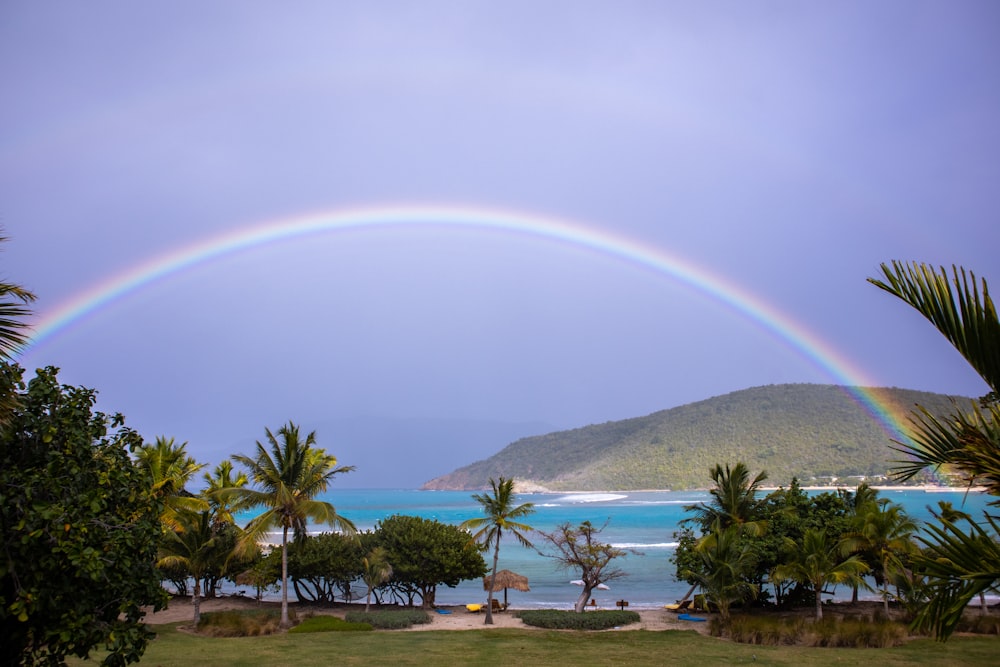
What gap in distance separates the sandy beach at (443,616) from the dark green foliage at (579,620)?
39 cm

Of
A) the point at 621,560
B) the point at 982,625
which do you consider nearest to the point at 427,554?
the point at 982,625

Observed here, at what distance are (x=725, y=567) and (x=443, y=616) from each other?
1441 cm

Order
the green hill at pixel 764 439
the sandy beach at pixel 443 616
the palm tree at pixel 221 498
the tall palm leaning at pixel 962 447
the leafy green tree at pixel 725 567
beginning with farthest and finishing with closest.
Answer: the green hill at pixel 764 439 < the palm tree at pixel 221 498 < the sandy beach at pixel 443 616 < the leafy green tree at pixel 725 567 < the tall palm leaning at pixel 962 447

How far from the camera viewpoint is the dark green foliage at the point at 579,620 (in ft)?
94.9

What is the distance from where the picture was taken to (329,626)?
27703mm

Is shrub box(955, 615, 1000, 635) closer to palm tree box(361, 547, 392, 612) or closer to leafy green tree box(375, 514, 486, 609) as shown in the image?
leafy green tree box(375, 514, 486, 609)

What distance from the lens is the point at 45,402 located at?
9.06m

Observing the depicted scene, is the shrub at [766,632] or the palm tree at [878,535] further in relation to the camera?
the palm tree at [878,535]

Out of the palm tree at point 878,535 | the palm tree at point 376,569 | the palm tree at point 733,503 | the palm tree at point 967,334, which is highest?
the palm tree at point 967,334

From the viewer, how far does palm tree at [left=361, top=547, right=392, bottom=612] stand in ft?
114

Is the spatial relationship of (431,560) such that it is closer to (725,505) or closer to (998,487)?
(725,505)

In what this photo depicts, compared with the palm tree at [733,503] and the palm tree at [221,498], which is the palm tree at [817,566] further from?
the palm tree at [221,498]

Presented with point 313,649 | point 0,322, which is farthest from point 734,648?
point 0,322

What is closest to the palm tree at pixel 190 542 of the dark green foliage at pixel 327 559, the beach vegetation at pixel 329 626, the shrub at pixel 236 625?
the shrub at pixel 236 625
